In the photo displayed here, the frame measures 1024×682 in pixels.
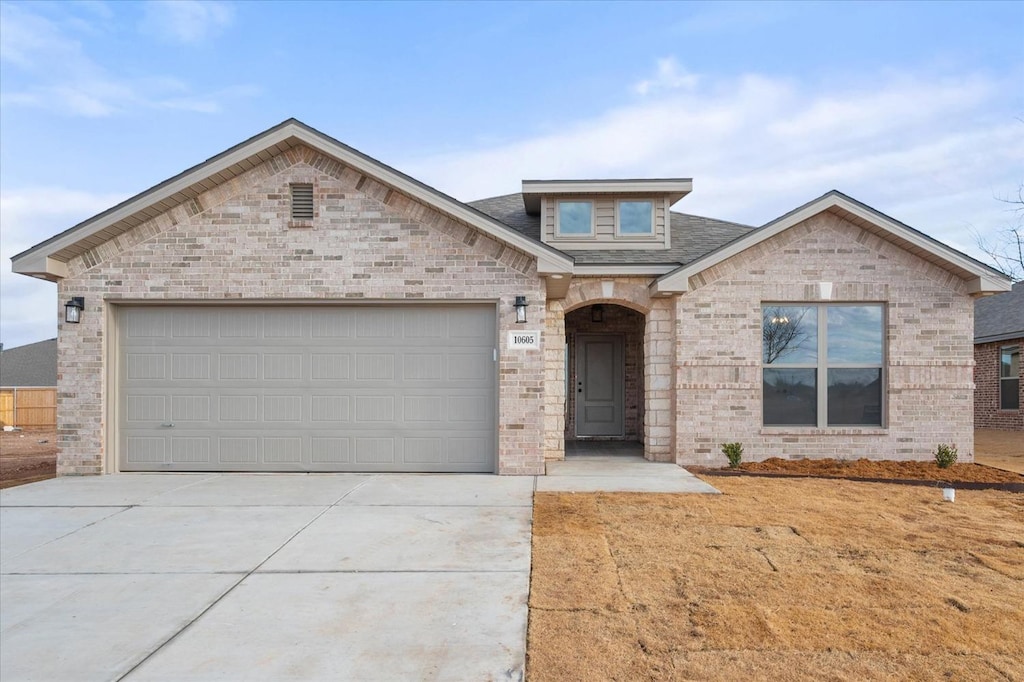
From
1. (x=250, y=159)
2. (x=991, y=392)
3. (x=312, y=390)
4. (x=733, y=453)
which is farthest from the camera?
(x=991, y=392)

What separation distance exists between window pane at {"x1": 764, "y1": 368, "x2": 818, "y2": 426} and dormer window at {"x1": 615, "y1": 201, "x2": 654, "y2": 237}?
3746 mm

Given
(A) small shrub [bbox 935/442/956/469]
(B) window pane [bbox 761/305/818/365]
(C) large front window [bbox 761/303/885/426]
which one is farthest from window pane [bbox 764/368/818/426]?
(A) small shrub [bbox 935/442/956/469]

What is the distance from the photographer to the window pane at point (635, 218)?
12914 millimetres

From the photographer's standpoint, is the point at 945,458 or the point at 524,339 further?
the point at 945,458

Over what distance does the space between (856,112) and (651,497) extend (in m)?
17.2

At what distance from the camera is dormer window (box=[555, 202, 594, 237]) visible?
12938 millimetres

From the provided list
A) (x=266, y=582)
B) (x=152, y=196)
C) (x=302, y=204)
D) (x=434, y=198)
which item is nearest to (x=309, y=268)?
(x=302, y=204)

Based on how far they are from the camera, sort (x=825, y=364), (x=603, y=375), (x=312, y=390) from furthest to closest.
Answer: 1. (x=603, y=375)
2. (x=825, y=364)
3. (x=312, y=390)

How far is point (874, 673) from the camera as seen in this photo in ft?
11.7

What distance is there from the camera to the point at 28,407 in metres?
24.0

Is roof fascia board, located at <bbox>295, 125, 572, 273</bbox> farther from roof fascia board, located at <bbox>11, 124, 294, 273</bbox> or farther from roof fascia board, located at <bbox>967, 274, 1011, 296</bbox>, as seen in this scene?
roof fascia board, located at <bbox>967, 274, 1011, 296</bbox>

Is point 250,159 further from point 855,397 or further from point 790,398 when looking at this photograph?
point 855,397

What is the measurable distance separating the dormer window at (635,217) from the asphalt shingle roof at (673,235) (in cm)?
58

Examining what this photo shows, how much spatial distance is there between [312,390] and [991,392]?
794 inches
